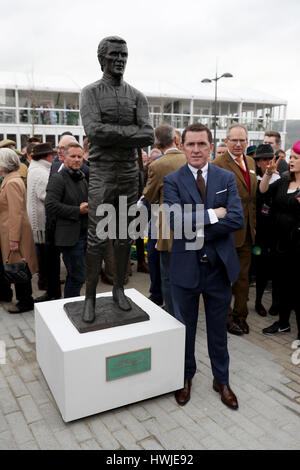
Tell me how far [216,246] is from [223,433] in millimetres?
1335

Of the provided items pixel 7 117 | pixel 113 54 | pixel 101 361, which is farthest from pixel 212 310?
pixel 7 117

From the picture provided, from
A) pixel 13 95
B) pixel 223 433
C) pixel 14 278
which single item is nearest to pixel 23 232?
pixel 14 278

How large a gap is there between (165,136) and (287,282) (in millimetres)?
2158

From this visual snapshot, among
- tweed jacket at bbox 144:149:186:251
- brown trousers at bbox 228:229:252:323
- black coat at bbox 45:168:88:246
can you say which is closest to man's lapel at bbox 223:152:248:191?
tweed jacket at bbox 144:149:186:251

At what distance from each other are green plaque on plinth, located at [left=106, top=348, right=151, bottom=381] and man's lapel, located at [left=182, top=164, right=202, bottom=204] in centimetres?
126

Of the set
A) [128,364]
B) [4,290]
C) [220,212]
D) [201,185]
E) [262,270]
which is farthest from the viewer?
[4,290]

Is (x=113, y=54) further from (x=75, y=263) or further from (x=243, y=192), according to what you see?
(x=75, y=263)

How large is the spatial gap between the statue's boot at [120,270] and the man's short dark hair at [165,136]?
4.78ft

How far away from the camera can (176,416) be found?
298 cm

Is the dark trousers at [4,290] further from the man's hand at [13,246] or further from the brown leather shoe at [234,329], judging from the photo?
the brown leather shoe at [234,329]

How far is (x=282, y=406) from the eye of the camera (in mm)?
3117

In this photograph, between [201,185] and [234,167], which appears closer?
[201,185]

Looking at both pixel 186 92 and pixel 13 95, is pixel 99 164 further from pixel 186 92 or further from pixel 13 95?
→ pixel 186 92

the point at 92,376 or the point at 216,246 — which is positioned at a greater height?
the point at 216,246
